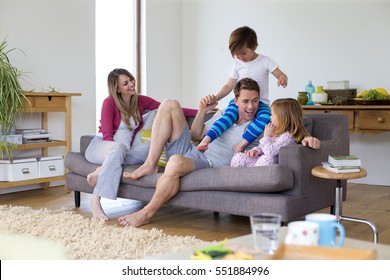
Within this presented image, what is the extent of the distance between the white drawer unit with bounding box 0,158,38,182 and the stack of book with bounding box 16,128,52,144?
0.18 meters

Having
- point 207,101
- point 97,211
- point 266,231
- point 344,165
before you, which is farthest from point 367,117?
point 266,231

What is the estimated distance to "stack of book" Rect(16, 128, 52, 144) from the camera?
500 cm

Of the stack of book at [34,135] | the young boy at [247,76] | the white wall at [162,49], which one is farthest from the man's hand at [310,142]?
the white wall at [162,49]

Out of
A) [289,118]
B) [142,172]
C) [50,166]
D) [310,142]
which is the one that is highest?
[289,118]

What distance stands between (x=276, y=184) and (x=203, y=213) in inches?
42.7

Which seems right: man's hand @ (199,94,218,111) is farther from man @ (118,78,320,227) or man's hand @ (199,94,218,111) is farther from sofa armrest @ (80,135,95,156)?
sofa armrest @ (80,135,95,156)

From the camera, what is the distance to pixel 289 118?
3488 millimetres

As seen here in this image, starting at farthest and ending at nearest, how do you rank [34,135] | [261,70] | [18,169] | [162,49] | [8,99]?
1. [162,49]
2. [34,135]
3. [18,169]
4. [8,99]
5. [261,70]

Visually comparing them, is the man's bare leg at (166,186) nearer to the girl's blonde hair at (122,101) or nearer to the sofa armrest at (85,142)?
the girl's blonde hair at (122,101)

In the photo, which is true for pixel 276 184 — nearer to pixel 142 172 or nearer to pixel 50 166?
pixel 142 172

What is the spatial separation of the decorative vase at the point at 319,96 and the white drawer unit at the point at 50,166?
94.3 inches

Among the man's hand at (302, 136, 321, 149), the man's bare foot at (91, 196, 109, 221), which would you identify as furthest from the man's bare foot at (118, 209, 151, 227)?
the man's hand at (302, 136, 321, 149)

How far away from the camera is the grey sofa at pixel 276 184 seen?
10.9ft
